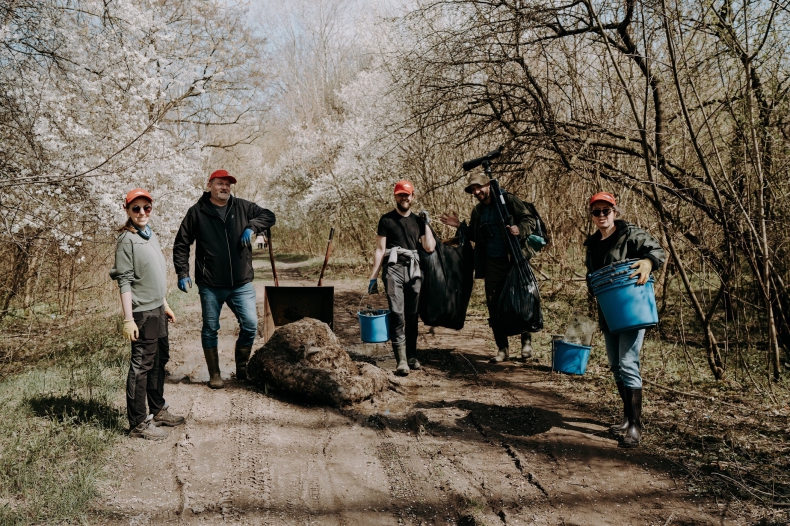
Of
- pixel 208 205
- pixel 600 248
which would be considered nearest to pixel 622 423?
pixel 600 248

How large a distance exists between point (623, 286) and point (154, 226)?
429 inches

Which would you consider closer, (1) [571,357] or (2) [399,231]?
(1) [571,357]

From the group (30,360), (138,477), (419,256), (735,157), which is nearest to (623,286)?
(735,157)

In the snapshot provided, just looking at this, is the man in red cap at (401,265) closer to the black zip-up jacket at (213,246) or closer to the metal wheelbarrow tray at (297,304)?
the metal wheelbarrow tray at (297,304)

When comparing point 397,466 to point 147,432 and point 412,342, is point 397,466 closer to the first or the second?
point 147,432

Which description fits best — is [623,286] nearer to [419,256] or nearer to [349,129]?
[419,256]

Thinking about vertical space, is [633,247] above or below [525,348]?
above

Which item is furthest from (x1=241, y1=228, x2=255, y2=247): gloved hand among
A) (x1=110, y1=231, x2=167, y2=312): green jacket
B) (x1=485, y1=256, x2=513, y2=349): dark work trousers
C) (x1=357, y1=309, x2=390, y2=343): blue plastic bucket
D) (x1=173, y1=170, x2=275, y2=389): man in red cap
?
(x1=485, y1=256, x2=513, y2=349): dark work trousers

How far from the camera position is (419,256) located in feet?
20.3

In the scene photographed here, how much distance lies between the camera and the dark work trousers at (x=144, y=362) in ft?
13.7

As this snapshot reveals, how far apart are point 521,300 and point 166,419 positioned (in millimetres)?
3471

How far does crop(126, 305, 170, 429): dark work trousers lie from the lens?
4.18m

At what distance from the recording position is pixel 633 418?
4086mm

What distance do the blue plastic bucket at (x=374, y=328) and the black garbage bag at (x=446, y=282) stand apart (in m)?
0.48
